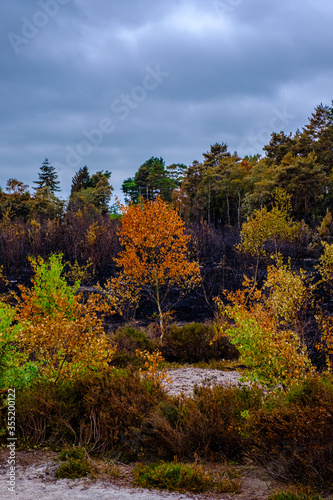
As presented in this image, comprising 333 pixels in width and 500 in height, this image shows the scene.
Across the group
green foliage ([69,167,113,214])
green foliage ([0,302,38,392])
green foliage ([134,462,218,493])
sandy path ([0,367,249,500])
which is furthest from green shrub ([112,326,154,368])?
green foliage ([69,167,113,214])

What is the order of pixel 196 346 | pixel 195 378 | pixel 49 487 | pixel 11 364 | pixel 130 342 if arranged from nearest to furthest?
1. pixel 49 487
2. pixel 11 364
3. pixel 195 378
4. pixel 130 342
5. pixel 196 346

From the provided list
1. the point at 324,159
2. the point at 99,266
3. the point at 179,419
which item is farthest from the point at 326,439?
the point at 324,159

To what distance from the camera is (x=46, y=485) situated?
3570 mm

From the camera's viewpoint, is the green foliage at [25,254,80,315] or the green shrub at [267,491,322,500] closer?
the green shrub at [267,491,322,500]

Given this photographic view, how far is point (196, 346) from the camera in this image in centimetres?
1070

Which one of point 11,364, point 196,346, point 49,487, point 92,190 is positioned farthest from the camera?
point 92,190

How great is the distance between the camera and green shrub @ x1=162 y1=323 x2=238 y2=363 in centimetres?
1066

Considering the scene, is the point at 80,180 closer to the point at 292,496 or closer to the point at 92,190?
the point at 92,190

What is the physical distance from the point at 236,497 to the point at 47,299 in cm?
646

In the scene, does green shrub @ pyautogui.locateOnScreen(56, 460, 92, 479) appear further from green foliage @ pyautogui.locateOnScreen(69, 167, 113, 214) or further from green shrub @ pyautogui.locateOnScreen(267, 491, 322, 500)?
green foliage @ pyautogui.locateOnScreen(69, 167, 113, 214)

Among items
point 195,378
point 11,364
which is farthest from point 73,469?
point 195,378

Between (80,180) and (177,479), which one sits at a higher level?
(80,180)

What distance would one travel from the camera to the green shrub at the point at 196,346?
10656mm

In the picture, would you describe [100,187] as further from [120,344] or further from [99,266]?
[120,344]
